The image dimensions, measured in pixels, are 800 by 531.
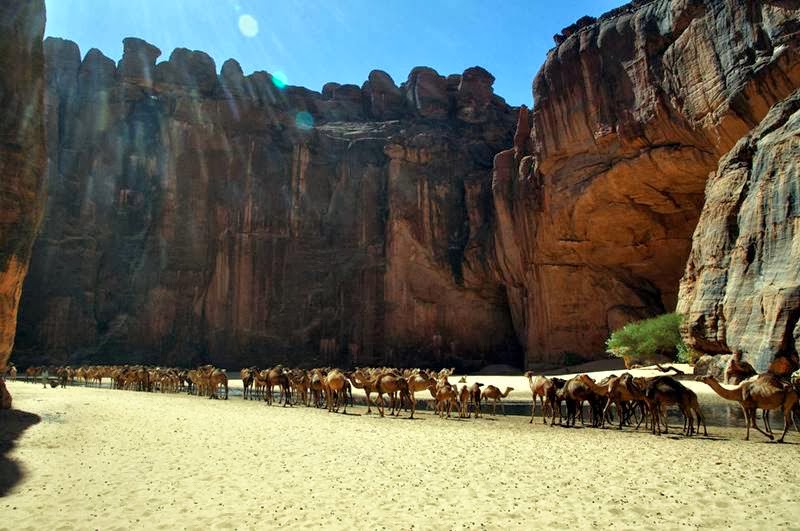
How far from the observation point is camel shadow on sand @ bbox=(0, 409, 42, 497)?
9894 mm

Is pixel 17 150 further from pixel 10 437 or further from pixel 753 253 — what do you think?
pixel 753 253

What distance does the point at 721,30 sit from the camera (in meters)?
32.7

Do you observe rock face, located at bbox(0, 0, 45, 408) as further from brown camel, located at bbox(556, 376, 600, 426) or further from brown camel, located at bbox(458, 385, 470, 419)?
brown camel, located at bbox(556, 376, 600, 426)

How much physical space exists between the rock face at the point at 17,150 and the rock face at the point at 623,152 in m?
32.6

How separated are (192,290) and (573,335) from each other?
39.7 metres

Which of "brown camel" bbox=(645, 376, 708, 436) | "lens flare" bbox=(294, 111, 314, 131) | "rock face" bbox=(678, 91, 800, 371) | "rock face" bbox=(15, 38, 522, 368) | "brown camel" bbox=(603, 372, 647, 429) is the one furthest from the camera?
"lens flare" bbox=(294, 111, 314, 131)

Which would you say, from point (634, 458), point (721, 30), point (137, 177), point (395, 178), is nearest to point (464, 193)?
point (395, 178)

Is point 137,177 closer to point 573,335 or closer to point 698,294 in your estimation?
point 573,335

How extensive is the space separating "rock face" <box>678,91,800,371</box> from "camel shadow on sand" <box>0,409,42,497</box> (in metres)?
23.2

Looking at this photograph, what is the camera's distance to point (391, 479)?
9.96 metres

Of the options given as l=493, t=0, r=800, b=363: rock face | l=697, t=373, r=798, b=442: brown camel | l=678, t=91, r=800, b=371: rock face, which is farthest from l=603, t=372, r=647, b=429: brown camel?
l=493, t=0, r=800, b=363: rock face

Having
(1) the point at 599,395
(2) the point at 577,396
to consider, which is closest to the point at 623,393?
(1) the point at 599,395

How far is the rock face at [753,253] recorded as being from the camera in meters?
22.4

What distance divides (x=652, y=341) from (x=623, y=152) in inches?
522
